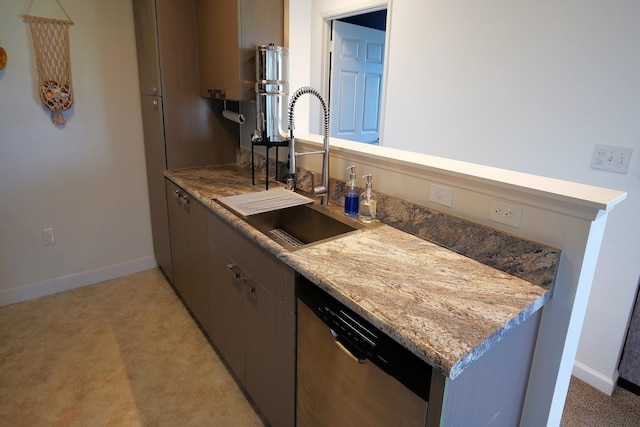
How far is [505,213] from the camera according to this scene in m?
1.28

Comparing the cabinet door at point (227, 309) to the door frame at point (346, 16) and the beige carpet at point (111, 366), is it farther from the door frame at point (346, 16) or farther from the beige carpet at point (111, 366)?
the door frame at point (346, 16)

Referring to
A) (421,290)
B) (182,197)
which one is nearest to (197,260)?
(182,197)

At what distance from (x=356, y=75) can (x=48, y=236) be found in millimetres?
2924

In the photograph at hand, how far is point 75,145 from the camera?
8.91ft

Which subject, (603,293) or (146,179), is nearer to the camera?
(603,293)

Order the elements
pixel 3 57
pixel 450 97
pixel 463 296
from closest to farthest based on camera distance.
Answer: pixel 463 296 < pixel 3 57 < pixel 450 97

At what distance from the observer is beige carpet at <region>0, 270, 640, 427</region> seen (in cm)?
185

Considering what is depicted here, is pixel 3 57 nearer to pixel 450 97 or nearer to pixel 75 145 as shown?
pixel 75 145

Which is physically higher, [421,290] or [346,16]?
[346,16]

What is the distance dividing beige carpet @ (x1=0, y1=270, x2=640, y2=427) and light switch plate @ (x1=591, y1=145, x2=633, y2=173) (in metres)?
1.18

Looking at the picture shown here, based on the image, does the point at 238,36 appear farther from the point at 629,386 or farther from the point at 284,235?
the point at 629,386

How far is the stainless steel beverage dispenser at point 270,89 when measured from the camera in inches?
80.6

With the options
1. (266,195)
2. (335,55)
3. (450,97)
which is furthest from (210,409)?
(335,55)

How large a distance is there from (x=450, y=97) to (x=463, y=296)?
1.89 meters
